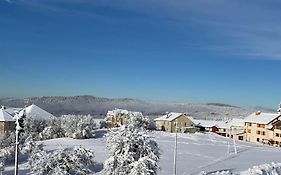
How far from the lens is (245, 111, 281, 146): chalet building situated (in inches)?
3816

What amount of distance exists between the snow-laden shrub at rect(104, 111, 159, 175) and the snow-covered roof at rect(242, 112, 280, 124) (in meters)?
79.3

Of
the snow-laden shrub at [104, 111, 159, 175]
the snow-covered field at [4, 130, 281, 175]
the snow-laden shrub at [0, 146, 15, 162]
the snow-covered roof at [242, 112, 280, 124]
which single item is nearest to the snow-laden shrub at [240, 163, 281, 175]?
the snow-covered field at [4, 130, 281, 175]

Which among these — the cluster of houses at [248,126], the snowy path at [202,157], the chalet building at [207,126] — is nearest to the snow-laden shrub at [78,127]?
the cluster of houses at [248,126]

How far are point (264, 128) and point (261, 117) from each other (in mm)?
4543

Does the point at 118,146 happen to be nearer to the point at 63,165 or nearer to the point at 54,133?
the point at 63,165

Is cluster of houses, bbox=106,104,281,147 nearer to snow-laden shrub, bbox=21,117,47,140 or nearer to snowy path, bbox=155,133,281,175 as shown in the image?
snowy path, bbox=155,133,281,175

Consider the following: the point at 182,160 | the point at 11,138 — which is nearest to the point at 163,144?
the point at 182,160

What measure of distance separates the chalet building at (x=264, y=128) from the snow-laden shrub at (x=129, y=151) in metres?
77.9

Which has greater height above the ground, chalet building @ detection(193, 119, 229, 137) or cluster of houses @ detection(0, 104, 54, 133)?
cluster of houses @ detection(0, 104, 54, 133)

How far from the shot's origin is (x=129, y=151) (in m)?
24.8

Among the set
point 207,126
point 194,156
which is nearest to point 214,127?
point 207,126

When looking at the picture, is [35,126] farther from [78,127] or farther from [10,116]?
[78,127]

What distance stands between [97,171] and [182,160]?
12.7m

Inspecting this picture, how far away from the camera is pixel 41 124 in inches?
3907
